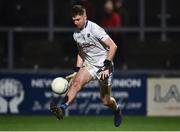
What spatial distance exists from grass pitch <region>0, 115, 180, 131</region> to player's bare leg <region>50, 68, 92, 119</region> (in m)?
1.70

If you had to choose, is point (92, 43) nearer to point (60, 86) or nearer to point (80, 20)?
point (80, 20)

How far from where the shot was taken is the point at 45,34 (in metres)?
17.1

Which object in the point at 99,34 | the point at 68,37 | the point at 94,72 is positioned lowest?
the point at 94,72

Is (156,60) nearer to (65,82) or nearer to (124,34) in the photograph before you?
(124,34)

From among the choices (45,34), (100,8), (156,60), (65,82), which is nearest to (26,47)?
(45,34)

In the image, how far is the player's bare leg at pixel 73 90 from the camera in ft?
34.0

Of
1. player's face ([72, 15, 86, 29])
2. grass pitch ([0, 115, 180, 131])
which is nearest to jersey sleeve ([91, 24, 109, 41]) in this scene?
player's face ([72, 15, 86, 29])

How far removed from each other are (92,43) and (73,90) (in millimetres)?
800

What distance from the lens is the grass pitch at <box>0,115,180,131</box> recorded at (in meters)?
12.4

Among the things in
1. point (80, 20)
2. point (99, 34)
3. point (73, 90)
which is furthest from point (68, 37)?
point (73, 90)

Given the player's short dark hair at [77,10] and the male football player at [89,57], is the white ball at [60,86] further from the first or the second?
the player's short dark hair at [77,10]

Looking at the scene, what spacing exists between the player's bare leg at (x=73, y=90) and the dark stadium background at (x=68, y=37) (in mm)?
5082

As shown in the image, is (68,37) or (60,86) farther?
(68,37)

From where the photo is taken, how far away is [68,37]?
17094 millimetres
